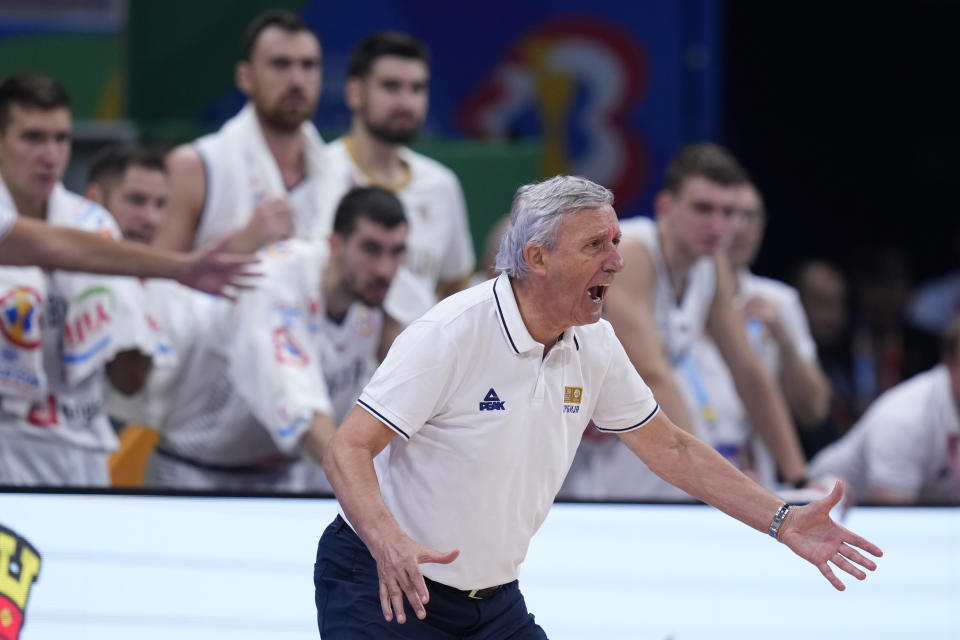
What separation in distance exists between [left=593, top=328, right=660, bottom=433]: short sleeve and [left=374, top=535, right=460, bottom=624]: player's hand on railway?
2.18 ft

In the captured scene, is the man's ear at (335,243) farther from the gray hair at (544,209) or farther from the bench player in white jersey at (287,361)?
the gray hair at (544,209)

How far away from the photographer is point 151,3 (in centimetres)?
820

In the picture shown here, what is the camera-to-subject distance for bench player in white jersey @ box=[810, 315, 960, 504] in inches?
228

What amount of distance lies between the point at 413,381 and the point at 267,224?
7.19 ft

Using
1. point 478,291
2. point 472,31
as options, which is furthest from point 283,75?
point 472,31

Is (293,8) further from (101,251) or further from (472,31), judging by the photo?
(101,251)

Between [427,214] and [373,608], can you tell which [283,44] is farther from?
[373,608]

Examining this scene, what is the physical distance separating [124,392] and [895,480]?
3080 millimetres

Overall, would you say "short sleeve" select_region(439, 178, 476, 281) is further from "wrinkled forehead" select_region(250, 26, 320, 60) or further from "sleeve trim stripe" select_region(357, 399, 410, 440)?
"sleeve trim stripe" select_region(357, 399, 410, 440)

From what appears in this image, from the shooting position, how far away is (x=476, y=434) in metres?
3.03

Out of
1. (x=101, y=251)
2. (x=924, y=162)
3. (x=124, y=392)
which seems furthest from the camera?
(x=924, y=162)

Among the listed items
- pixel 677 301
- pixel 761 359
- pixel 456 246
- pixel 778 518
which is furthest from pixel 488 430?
pixel 761 359

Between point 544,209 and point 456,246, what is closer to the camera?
point 544,209

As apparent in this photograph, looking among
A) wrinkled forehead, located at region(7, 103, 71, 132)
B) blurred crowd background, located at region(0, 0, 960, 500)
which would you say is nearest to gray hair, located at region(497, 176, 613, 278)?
wrinkled forehead, located at region(7, 103, 71, 132)
